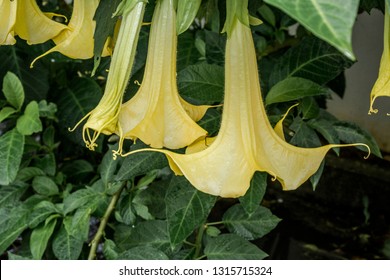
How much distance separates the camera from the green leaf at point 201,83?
0.58 metres

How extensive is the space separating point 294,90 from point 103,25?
23 cm

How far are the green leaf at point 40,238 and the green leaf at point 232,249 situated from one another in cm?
23

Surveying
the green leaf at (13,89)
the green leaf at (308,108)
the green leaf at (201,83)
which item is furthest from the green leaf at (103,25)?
the green leaf at (13,89)

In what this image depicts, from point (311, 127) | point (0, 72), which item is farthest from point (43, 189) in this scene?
point (311, 127)

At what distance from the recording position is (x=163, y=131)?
1.34 ft

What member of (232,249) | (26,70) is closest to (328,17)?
(232,249)

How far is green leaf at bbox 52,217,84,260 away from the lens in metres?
0.77

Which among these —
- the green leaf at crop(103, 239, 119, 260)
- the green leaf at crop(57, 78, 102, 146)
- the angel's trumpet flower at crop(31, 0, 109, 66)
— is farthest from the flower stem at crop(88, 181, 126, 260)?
the angel's trumpet flower at crop(31, 0, 109, 66)

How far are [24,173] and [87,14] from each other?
465 mm

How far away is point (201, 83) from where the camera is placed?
0.59 m

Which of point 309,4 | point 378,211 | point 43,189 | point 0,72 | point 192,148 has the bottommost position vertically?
point 378,211

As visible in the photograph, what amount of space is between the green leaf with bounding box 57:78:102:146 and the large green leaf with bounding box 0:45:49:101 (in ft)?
0.12

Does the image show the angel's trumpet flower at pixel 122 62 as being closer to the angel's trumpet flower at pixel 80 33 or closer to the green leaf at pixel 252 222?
the angel's trumpet flower at pixel 80 33
